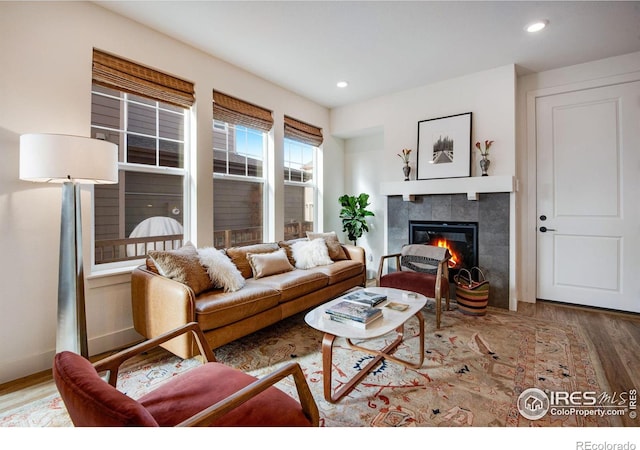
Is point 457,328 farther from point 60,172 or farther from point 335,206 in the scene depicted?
point 60,172

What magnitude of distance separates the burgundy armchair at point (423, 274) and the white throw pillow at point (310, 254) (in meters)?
0.69

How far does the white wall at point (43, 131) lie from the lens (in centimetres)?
204

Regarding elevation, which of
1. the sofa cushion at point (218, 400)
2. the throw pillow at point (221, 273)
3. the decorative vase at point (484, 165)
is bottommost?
the sofa cushion at point (218, 400)

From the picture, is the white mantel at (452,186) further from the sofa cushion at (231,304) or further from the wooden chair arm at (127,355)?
the wooden chair arm at (127,355)

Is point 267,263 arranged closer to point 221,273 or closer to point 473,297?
point 221,273

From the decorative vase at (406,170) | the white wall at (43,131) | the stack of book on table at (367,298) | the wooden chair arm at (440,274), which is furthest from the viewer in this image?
the decorative vase at (406,170)

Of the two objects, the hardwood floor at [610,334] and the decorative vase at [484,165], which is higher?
the decorative vase at [484,165]

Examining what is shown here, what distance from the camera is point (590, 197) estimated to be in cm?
340

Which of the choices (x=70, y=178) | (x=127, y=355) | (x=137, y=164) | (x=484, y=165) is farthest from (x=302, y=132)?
(x=127, y=355)

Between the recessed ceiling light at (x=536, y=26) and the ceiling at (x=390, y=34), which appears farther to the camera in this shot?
the recessed ceiling light at (x=536, y=26)

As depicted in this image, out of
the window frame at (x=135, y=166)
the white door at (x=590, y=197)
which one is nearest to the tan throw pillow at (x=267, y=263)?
the window frame at (x=135, y=166)

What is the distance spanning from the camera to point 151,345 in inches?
50.8

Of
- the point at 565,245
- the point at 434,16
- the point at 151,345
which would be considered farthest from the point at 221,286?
the point at 565,245

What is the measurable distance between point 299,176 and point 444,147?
6.84 ft
